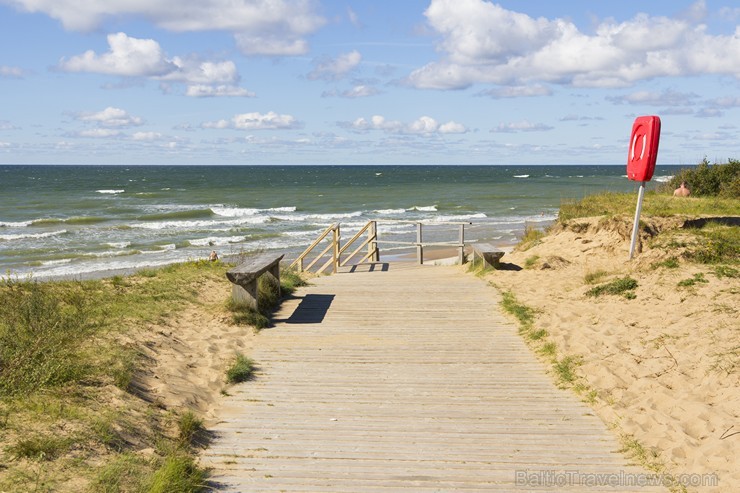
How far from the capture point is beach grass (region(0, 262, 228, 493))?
4762mm

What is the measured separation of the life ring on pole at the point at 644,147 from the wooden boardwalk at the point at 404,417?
180 inches

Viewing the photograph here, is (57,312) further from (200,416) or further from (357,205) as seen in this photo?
(357,205)

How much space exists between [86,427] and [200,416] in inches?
47.1

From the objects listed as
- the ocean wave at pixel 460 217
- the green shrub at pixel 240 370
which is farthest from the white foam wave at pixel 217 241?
the green shrub at pixel 240 370

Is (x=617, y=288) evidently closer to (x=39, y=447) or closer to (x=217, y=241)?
(x=39, y=447)

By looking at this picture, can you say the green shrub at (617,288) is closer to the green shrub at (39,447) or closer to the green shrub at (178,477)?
the green shrub at (178,477)

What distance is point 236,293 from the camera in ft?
32.9

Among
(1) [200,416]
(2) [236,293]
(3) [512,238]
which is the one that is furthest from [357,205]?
(1) [200,416]

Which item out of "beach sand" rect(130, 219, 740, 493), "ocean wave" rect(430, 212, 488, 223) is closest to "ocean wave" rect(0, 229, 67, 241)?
"ocean wave" rect(430, 212, 488, 223)

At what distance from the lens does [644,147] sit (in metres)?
12.6

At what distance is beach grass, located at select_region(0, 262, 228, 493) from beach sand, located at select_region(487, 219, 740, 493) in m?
3.88

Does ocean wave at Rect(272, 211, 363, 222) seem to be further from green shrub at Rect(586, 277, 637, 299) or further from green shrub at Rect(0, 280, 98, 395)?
green shrub at Rect(0, 280, 98, 395)

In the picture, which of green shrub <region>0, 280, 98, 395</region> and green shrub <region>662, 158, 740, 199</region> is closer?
green shrub <region>0, 280, 98, 395</region>

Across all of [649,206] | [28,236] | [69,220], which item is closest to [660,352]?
[649,206]
